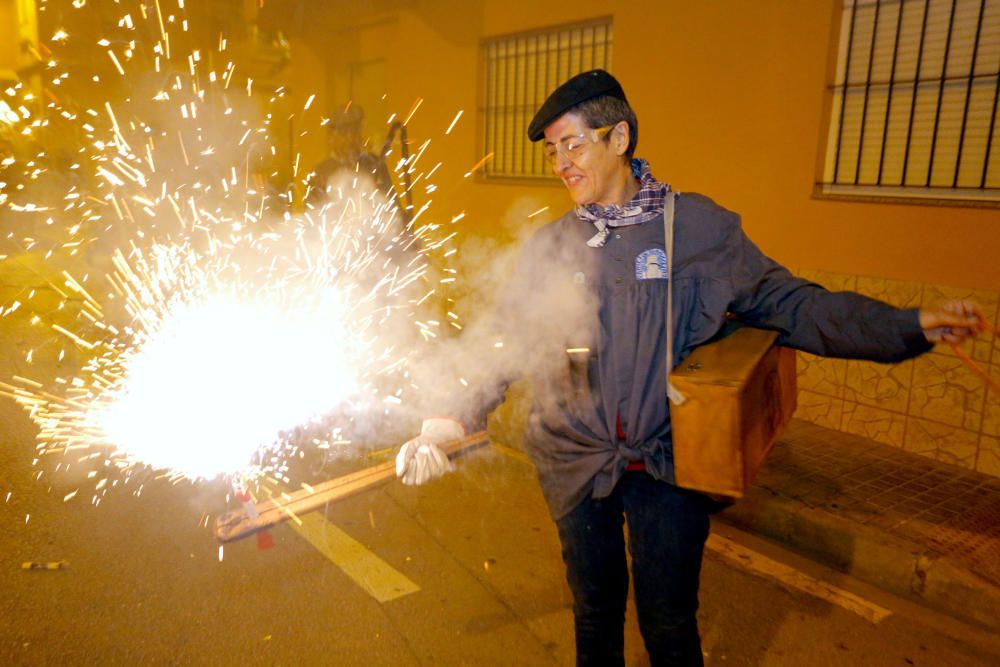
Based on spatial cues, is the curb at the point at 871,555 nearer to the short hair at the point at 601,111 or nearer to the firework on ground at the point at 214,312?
the short hair at the point at 601,111

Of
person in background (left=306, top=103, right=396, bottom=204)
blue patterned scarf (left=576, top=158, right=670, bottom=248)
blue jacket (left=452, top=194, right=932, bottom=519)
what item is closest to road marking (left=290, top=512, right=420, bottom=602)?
blue jacket (left=452, top=194, right=932, bottom=519)

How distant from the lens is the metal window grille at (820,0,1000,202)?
16.0ft

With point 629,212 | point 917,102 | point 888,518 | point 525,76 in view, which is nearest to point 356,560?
point 629,212

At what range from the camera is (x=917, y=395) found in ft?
16.8

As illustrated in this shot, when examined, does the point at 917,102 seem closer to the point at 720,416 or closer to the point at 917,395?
the point at 917,395

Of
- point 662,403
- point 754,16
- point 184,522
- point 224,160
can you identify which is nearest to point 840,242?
Result: point 754,16

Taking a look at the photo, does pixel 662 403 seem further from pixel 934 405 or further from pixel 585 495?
pixel 934 405

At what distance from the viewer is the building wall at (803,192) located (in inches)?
192

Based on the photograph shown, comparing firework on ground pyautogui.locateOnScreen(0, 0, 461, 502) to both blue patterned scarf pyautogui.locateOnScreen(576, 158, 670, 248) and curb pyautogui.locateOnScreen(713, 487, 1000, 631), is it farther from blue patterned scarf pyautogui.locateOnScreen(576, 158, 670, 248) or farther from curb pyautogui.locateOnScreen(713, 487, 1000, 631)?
blue patterned scarf pyautogui.locateOnScreen(576, 158, 670, 248)

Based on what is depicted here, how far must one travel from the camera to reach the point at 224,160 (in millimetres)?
9508

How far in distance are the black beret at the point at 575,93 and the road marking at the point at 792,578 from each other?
2686mm

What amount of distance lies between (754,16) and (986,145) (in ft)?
6.37

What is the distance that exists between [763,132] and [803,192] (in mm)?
587

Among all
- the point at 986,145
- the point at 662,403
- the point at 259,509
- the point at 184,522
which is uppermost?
the point at 986,145
